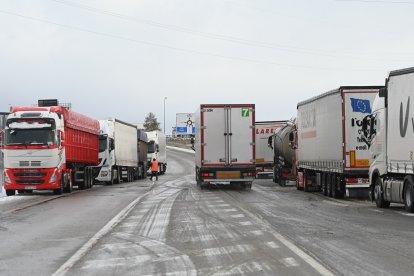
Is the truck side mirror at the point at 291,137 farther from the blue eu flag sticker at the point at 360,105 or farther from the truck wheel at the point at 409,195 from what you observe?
the truck wheel at the point at 409,195

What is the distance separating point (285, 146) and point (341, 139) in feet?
42.1

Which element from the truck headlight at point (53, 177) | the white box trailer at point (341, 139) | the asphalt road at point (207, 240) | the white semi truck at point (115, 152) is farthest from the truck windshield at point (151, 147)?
the asphalt road at point (207, 240)

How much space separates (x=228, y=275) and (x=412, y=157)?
988 cm

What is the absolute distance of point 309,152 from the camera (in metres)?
27.1

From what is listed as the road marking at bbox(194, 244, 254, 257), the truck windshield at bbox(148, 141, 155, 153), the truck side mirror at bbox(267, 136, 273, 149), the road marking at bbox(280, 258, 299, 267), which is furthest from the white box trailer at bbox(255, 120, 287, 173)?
the road marking at bbox(280, 258, 299, 267)

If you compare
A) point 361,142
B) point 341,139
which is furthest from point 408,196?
point 341,139

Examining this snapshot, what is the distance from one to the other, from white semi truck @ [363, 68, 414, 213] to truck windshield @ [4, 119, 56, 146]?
13.1 metres

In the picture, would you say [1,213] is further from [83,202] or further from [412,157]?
[412,157]

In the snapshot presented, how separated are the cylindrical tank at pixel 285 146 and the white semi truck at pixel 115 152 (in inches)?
412

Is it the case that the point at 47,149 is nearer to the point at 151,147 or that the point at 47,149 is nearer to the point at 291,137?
the point at 291,137

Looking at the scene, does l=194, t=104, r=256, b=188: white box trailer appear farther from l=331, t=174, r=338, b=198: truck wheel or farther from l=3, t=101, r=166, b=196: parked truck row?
l=3, t=101, r=166, b=196: parked truck row

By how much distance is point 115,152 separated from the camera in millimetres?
39219

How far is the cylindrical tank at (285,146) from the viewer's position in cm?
3397

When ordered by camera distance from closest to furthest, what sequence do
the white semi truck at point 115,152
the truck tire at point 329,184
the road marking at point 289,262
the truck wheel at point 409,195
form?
the road marking at point 289,262 → the truck wheel at point 409,195 → the truck tire at point 329,184 → the white semi truck at point 115,152
